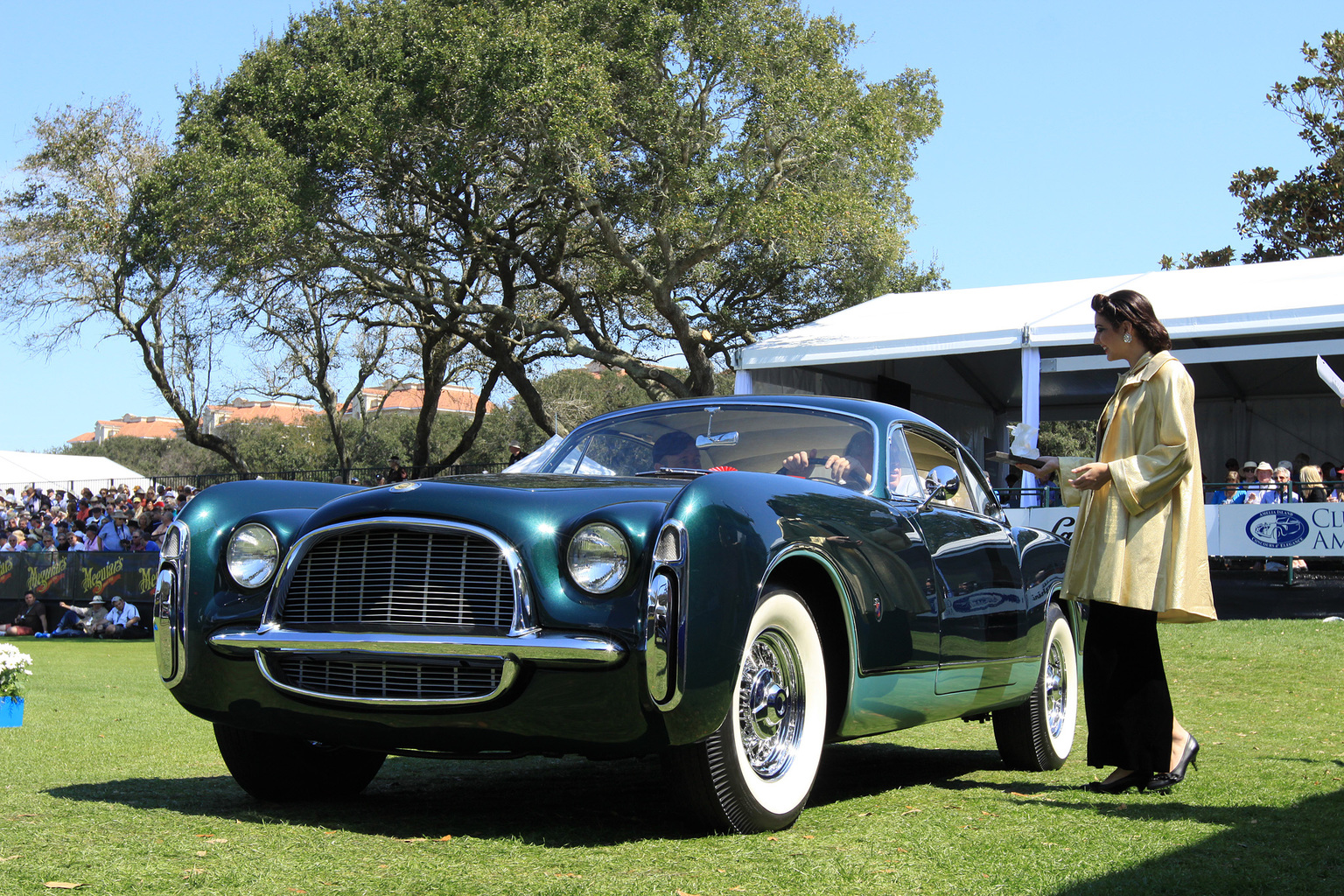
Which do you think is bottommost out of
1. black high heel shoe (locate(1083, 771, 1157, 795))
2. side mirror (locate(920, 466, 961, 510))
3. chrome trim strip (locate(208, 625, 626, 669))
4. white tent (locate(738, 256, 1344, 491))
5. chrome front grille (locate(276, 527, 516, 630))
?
black high heel shoe (locate(1083, 771, 1157, 795))

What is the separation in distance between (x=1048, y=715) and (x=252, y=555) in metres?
3.89

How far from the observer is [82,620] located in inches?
810

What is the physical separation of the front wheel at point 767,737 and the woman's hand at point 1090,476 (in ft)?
4.33

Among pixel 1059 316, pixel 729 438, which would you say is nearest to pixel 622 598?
pixel 729 438

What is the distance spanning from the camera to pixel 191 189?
22594mm

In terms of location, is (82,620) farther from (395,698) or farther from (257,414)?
(257,414)

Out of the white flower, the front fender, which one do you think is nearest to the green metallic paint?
the front fender

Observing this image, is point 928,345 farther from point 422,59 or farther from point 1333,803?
point 1333,803

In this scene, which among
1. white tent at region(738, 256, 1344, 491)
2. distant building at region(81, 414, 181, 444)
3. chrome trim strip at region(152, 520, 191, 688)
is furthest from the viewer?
distant building at region(81, 414, 181, 444)

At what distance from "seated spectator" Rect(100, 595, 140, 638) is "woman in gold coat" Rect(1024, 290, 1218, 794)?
1845 centimetres

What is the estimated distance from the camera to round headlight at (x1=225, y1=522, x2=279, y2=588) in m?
4.30

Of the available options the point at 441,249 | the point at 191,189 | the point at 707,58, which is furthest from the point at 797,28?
the point at 191,189

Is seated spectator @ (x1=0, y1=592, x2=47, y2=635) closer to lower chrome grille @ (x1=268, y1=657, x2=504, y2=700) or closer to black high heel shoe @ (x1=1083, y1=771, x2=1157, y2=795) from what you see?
lower chrome grille @ (x1=268, y1=657, x2=504, y2=700)

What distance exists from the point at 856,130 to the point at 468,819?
19.3m
